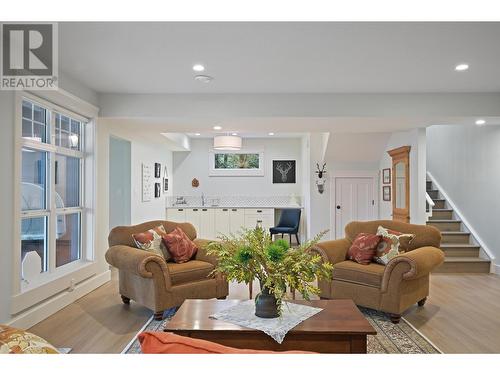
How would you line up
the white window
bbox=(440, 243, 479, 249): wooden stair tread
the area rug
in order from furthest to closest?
bbox=(440, 243, 479, 249): wooden stair tread, the white window, the area rug

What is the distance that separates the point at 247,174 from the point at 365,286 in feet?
20.1

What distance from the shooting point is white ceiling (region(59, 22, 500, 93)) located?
283 cm

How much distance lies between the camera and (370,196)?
7746 millimetres

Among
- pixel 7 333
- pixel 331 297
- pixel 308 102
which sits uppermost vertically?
pixel 308 102

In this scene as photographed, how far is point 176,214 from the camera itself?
8836 millimetres

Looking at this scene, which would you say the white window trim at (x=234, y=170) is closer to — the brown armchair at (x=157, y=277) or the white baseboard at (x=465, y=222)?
the white baseboard at (x=465, y=222)

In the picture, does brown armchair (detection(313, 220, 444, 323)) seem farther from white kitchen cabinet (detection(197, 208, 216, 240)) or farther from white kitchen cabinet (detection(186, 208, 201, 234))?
white kitchen cabinet (detection(186, 208, 201, 234))

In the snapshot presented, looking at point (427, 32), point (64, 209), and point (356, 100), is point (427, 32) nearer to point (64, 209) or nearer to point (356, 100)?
point (356, 100)

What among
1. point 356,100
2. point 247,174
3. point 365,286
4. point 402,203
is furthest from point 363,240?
point 247,174

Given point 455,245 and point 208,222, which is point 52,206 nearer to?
point 208,222

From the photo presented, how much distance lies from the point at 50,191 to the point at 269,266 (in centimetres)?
285

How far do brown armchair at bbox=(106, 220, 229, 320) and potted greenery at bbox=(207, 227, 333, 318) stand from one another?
134 centimetres

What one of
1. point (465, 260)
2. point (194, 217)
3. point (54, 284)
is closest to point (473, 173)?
point (465, 260)

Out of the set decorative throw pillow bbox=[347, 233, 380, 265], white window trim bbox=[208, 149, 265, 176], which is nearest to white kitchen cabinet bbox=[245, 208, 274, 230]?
white window trim bbox=[208, 149, 265, 176]
